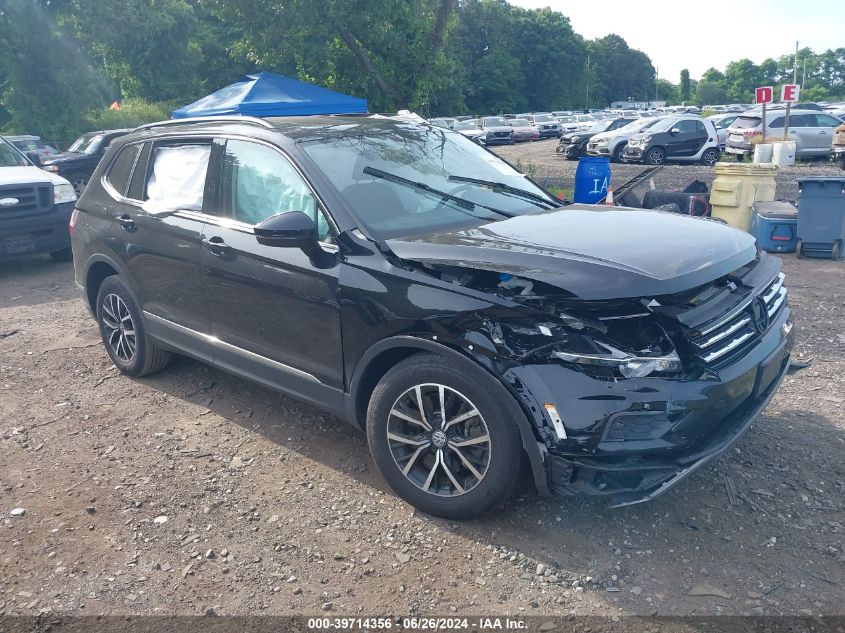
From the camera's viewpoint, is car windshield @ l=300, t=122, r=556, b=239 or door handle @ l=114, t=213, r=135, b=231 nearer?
car windshield @ l=300, t=122, r=556, b=239

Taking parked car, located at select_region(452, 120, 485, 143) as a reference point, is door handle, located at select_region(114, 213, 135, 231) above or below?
below

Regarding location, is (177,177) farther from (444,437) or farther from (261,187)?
(444,437)

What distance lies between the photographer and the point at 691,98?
117 meters

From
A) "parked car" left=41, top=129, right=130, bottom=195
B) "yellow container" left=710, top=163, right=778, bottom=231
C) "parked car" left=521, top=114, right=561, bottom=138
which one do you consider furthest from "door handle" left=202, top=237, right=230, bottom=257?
"parked car" left=521, top=114, right=561, bottom=138

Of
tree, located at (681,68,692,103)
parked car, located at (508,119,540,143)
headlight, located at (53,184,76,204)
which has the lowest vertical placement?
headlight, located at (53,184,76,204)

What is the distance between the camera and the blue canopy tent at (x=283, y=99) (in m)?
12.3

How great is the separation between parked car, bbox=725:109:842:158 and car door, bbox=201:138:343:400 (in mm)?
22380

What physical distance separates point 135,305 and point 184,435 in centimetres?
113

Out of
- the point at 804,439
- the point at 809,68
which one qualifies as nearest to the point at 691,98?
the point at 809,68

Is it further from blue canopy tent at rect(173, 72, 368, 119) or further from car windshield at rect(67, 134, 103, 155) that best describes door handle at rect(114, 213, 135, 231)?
car windshield at rect(67, 134, 103, 155)

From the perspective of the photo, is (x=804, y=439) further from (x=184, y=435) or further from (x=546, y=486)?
(x=184, y=435)

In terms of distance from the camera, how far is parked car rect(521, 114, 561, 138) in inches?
1700

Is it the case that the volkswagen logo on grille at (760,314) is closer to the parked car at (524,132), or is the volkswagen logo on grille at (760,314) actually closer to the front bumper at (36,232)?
the front bumper at (36,232)

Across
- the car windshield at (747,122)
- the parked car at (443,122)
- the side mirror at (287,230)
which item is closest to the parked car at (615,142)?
the car windshield at (747,122)
